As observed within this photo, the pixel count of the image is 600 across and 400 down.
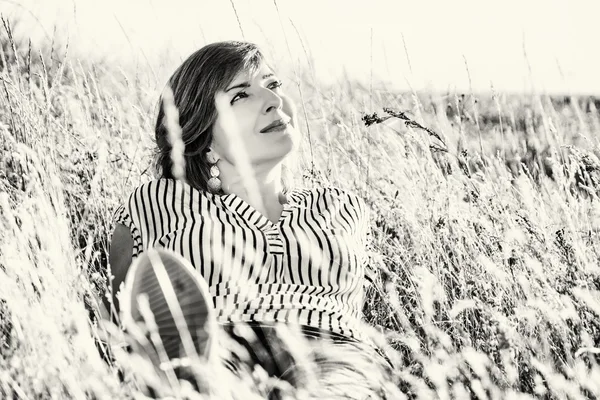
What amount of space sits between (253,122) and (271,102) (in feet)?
0.31

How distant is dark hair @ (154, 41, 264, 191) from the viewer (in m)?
2.41

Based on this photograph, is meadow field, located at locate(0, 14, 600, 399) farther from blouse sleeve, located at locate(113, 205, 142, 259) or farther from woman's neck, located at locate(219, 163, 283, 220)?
woman's neck, located at locate(219, 163, 283, 220)

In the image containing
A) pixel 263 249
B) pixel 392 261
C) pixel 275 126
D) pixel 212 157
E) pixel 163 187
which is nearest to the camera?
pixel 263 249

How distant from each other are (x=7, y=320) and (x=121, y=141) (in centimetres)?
119

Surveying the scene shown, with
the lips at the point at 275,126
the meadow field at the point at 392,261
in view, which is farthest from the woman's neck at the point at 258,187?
the meadow field at the point at 392,261

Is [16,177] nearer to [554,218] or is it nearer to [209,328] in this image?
[209,328]

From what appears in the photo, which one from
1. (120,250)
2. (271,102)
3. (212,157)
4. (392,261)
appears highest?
(271,102)

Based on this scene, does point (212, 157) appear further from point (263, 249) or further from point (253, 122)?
point (263, 249)

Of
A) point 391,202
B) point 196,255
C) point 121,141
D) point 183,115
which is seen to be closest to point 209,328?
point 196,255

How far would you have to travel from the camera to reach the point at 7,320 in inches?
78.3

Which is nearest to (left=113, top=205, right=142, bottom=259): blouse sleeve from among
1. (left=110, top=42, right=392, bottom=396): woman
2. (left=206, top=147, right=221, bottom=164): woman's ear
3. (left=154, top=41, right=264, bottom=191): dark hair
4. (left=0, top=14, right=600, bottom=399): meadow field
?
(left=110, top=42, right=392, bottom=396): woman

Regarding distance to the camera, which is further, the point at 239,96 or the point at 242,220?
the point at 239,96

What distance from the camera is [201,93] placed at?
2434mm

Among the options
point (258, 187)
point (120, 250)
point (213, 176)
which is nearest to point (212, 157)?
point (213, 176)
